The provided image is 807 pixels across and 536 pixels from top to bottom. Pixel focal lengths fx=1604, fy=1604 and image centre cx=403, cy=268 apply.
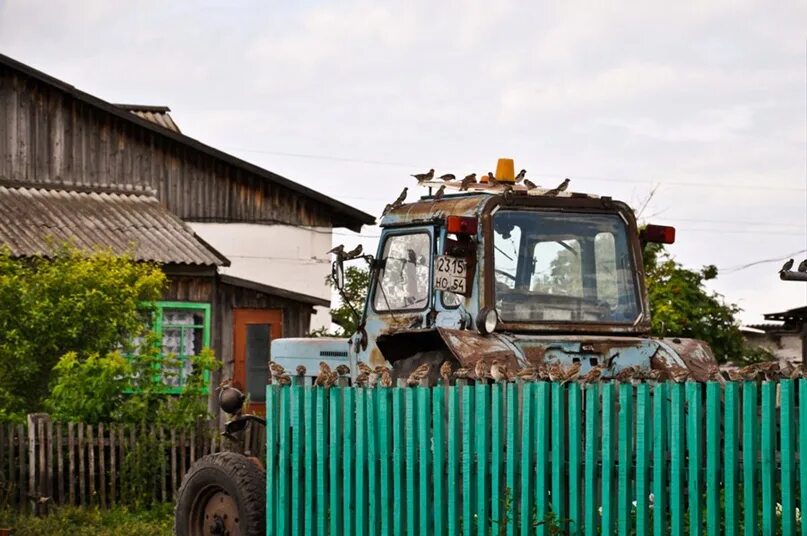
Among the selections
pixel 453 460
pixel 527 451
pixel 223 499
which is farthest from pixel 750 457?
pixel 223 499

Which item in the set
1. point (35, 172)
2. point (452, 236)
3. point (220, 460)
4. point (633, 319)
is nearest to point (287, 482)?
point (220, 460)

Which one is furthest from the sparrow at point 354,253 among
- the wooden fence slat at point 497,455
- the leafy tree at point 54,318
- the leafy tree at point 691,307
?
the leafy tree at point 691,307

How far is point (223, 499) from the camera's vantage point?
450 inches

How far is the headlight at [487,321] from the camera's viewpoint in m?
11.0

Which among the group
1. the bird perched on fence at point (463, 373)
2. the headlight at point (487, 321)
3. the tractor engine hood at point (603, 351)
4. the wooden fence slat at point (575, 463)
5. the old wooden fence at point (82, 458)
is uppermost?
the headlight at point (487, 321)

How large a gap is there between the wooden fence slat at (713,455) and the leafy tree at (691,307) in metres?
15.5

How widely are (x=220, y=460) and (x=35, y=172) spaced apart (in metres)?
19.0

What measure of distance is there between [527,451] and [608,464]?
62cm

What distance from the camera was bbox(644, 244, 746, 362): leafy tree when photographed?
80.1 ft

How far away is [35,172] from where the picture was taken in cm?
2920

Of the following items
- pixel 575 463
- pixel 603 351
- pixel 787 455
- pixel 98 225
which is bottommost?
pixel 575 463

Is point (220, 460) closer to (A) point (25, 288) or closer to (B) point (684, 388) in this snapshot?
(B) point (684, 388)

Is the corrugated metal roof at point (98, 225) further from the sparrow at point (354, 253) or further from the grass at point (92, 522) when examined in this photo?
the sparrow at point (354, 253)

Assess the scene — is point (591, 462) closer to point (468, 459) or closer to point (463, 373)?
point (468, 459)
